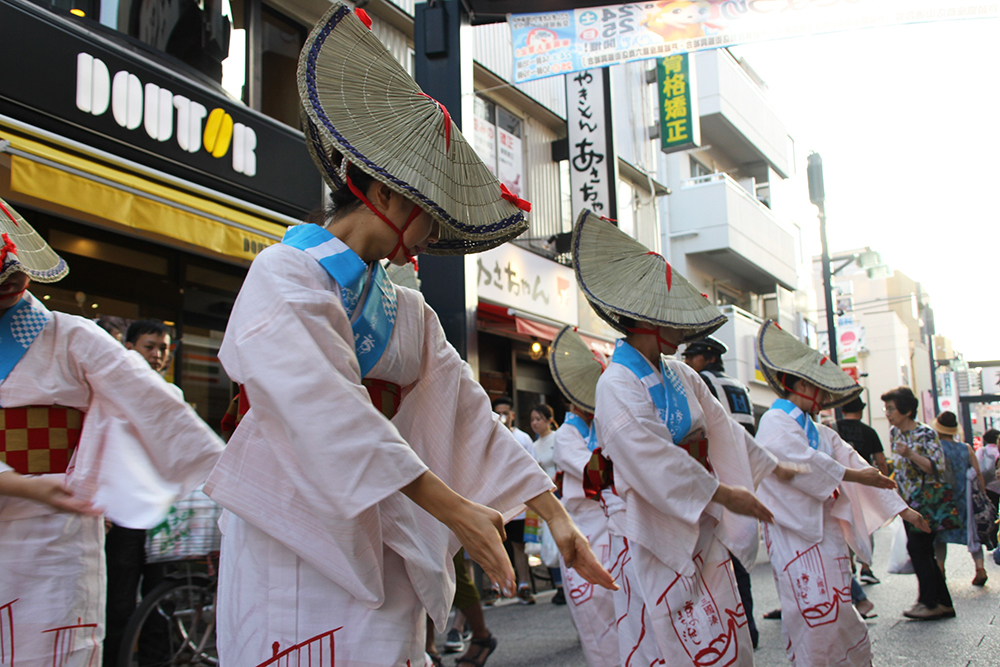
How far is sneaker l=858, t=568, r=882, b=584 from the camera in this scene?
341 inches

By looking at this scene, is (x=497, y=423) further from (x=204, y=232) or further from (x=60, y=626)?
(x=204, y=232)

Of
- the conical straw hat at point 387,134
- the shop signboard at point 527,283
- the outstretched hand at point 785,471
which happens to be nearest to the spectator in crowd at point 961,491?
the outstretched hand at point 785,471

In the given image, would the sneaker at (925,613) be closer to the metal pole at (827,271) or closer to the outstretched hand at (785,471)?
the outstretched hand at (785,471)

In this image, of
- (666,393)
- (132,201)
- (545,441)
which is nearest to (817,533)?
(666,393)

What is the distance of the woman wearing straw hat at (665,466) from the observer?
10.2ft

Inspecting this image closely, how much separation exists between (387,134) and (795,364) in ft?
12.2

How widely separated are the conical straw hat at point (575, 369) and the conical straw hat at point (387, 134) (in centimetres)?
385

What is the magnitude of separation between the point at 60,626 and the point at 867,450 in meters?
6.78

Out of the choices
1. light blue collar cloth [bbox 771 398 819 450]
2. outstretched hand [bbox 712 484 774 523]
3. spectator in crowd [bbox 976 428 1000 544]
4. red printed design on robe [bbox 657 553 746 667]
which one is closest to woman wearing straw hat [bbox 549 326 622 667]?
red printed design on robe [bbox 657 553 746 667]

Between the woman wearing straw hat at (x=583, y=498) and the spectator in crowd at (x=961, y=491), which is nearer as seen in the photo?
the woman wearing straw hat at (x=583, y=498)

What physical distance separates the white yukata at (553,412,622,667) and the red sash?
2056 millimetres

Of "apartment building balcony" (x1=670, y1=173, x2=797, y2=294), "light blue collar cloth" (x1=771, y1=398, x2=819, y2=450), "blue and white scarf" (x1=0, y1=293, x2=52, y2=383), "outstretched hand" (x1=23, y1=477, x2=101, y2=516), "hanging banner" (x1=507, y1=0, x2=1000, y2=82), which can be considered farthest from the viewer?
"apartment building balcony" (x1=670, y1=173, x2=797, y2=294)

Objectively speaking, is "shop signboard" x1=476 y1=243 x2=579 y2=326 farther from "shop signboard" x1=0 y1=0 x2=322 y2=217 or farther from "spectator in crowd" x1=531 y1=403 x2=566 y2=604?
"shop signboard" x1=0 y1=0 x2=322 y2=217

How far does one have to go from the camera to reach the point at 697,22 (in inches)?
182
